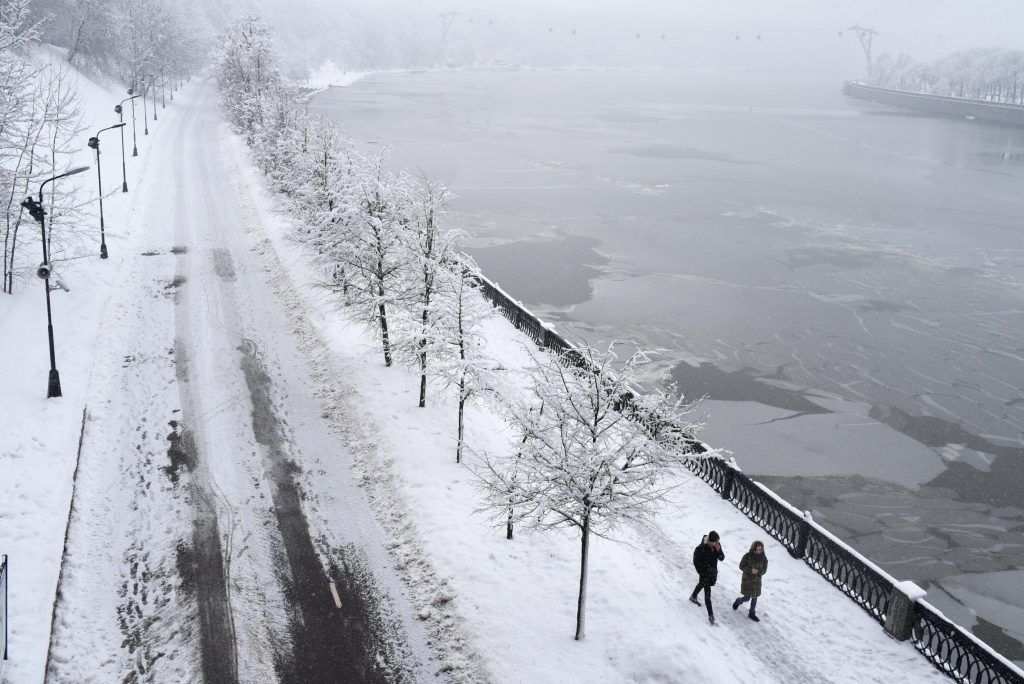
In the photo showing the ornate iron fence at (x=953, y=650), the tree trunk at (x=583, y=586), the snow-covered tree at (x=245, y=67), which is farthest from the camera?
the snow-covered tree at (x=245, y=67)

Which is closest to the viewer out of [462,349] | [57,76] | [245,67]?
[462,349]

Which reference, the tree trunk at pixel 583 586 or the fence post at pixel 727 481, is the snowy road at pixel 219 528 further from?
the fence post at pixel 727 481

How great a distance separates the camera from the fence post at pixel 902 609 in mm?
13547

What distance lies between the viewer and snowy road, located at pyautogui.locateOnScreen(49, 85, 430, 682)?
13047mm

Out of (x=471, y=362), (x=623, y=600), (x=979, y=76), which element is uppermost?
(x=979, y=76)

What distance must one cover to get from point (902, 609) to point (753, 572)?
2770 mm

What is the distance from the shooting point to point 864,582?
14609mm

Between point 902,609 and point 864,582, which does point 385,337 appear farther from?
point 902,609

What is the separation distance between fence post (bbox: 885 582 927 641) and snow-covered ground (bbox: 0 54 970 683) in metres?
0.26

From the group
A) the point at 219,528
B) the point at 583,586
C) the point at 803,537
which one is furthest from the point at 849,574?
the point at 219,528

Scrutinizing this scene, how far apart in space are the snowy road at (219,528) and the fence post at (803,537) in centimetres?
820

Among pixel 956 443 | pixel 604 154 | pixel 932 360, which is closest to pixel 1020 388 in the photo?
pixel 932 360

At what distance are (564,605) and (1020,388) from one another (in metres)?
23.1

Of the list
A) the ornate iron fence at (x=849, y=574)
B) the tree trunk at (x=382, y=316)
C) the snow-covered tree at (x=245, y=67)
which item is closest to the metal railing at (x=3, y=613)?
the tree trunk at (x=382, y=316)
